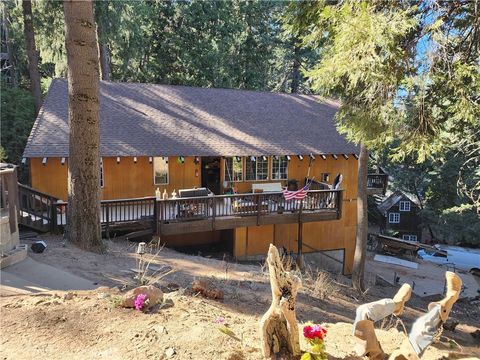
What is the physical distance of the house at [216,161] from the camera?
1234cm

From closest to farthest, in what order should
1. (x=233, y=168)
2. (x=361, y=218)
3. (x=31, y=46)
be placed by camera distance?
(x=361, y=218) → (x=233, y=168) → (x=31, y=46)

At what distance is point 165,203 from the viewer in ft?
37.9

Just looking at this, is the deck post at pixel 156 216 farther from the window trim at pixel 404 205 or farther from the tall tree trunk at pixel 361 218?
the window trim at pixel 404 205

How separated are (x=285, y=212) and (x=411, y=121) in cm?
591

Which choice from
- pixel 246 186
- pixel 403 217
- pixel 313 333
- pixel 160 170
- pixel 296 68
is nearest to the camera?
pixel 313 333

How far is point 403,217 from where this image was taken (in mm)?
33281

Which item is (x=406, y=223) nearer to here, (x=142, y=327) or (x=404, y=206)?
(x=404, y=206)

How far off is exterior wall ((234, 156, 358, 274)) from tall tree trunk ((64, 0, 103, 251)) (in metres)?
6.65

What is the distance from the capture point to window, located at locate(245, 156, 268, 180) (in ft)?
49.2

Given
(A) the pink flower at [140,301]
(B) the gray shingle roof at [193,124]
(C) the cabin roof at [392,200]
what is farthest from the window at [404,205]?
(A) the pink flower at [140,301]

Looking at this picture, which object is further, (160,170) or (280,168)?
(280,168)

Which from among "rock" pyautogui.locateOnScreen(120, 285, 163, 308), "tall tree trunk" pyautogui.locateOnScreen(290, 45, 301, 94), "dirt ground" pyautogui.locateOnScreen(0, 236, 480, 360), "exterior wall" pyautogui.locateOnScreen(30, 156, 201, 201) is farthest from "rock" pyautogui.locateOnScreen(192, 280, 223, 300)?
"tall tree trunk" pyautogui.locateOnScreen(290, 45, 301, 94)

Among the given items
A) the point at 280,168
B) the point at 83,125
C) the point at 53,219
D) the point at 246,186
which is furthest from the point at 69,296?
the point at 280,168

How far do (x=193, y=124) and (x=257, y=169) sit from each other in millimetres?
3063
